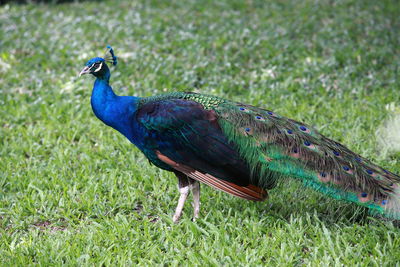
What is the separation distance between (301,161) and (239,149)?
0.45 m

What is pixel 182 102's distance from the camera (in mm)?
3961

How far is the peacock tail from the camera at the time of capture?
11.6ft

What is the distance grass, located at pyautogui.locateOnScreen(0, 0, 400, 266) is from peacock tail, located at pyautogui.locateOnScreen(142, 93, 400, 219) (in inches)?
7.6

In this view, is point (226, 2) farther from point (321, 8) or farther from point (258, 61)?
point (258, 61)

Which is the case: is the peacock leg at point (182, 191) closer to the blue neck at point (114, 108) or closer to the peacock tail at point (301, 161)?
the peacock tail at point (301, 161)

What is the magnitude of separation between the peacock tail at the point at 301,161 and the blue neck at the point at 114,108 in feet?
1.72

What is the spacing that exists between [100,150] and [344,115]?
2695mm

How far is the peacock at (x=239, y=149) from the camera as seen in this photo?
11.8 feet

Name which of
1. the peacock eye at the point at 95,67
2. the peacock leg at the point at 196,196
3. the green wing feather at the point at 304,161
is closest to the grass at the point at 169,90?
the peacock leg at the point at 196,196

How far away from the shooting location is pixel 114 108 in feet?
13.0

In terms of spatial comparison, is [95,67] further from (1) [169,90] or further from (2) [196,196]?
(1) [169,90]

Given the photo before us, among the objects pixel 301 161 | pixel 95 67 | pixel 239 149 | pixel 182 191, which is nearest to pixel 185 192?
pixel 182 191

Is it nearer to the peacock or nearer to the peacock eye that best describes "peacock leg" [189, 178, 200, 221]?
the peacock

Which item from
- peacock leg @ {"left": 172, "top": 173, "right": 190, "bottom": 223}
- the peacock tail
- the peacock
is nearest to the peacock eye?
the peacock
